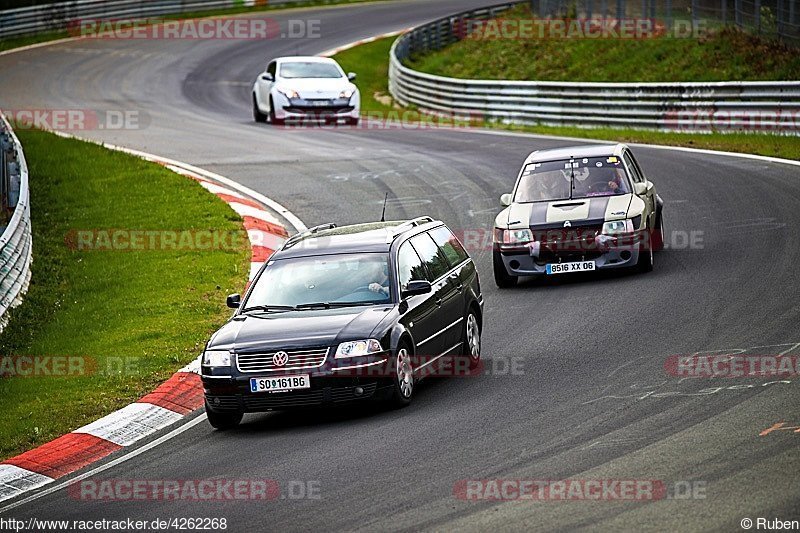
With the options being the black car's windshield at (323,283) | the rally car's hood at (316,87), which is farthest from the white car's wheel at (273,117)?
the black car's windshield at (323,283)

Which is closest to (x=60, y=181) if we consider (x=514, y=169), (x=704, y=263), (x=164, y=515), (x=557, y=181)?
(x=514, y=169)

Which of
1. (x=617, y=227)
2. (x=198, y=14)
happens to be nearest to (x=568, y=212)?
(x=617, y=227)

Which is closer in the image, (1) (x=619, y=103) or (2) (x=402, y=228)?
(2) (x=402, y=228)

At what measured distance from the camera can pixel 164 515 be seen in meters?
8.29

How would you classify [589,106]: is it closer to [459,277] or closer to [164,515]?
[459,277]

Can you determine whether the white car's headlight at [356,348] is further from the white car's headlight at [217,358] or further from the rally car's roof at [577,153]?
the rally car's roof at [577,153]

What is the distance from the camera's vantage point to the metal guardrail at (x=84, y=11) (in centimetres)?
5081

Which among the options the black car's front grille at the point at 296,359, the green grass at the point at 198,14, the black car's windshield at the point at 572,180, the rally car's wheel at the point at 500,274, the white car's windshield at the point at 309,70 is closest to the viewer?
the black car's front grille at the point at 296,359

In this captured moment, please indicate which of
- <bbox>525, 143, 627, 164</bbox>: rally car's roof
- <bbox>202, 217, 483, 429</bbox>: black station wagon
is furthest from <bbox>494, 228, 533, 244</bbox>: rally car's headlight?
<bbox>202, 217, 483, 429</bbox>: black station wagon

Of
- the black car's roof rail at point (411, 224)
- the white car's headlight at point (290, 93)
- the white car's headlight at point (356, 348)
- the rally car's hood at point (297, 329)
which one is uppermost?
the black car's roof rail at point (411, 224)

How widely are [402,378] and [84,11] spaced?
46.0 meters

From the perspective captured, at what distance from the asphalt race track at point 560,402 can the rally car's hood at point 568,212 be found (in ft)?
2.47

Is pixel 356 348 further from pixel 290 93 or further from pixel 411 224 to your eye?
pixel 290 93

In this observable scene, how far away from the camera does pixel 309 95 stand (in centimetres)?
3073
